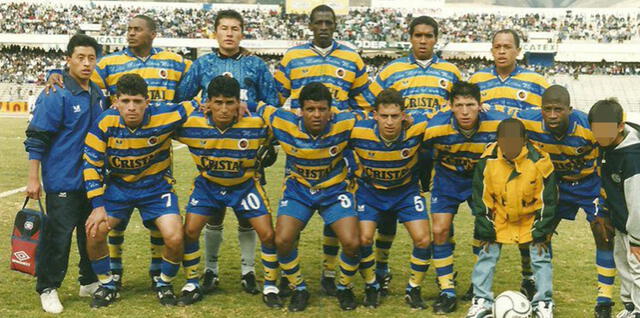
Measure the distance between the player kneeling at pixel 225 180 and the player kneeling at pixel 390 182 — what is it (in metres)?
0.78

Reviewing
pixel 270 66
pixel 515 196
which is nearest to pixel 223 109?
pixel 515 196

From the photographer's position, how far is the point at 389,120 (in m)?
5.14

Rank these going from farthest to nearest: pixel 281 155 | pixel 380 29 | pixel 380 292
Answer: pixel 380 29 → pixel 281 155 → pixel 380 292

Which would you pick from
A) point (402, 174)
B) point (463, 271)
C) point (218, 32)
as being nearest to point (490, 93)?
point (402, 174)

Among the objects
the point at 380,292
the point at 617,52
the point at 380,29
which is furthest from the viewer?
the point at 380,29

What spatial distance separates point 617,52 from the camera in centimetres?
4594

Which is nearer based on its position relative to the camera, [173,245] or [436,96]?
[173,245]

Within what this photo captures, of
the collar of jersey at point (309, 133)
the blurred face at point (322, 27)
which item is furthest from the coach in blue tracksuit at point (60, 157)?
the blurred face at point (322, 27)

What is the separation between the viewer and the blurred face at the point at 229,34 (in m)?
5.72

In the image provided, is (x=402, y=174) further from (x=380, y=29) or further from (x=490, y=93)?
(x=380, y=29)

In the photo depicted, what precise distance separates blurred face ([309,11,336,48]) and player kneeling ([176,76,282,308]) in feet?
3.40

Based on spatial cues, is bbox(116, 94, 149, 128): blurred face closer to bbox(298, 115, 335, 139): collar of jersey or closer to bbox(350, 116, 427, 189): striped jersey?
bbox(298, 115, 335, 139): collar of jersey

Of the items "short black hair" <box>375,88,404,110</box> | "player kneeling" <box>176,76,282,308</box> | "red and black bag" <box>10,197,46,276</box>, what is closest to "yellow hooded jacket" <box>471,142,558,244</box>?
"short black hair" <box>375,88,404,110</box>

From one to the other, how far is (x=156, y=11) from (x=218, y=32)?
165ft
